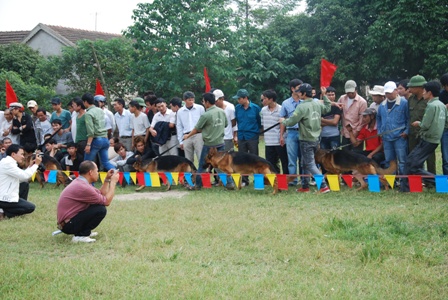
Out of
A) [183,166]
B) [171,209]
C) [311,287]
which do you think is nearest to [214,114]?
[183,166]

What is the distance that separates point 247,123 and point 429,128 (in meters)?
3.83

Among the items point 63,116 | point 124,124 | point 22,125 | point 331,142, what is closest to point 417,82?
point 331,142

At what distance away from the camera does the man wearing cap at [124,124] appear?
12.6 metres

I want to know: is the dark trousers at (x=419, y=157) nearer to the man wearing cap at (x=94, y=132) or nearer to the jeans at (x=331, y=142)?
the jeans at (x=331, y=142)

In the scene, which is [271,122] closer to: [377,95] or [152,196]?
[377,95]

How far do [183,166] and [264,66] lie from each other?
1661cm

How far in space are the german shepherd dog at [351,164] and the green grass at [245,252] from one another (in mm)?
609

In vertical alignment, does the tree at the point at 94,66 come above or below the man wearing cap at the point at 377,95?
above

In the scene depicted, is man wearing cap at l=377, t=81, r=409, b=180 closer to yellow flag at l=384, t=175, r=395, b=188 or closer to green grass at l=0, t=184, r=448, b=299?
yellow flag at l=384, t=175, r=395, b=188

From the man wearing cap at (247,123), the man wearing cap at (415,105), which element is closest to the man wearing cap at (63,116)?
the man wearing cap at (247,123)

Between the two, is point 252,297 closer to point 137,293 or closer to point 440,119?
point 137,293

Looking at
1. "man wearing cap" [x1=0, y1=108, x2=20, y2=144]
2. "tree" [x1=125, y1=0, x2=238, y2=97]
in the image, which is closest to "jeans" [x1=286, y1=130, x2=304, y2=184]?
"man wearing cap" [x1=0, y1=108, x2=20, y2=144]

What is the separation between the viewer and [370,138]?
1019cm

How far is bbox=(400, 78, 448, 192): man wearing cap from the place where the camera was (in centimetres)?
856
